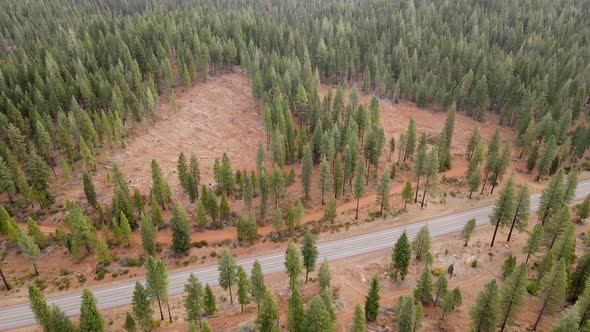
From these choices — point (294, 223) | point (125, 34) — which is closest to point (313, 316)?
point (294, 223)

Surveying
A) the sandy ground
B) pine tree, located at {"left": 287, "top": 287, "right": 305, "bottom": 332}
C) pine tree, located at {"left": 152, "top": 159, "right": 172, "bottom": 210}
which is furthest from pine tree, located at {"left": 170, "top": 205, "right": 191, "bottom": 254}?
pine tree, located at {"left": 287, "top": 287, "right": 305, "bottom": 332}

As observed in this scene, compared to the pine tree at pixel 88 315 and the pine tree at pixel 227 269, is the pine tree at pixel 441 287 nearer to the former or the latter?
the pine tree at pixel 227 269

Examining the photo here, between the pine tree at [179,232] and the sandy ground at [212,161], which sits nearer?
the pine tree at [179,232]

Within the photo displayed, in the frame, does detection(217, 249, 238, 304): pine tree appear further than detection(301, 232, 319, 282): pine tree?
No

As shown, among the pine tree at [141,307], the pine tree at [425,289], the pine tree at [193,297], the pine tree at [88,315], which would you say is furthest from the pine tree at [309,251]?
the pine tree at [88,315]

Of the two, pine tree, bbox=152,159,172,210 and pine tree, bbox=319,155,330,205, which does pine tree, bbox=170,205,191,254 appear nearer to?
pine tree, bbox=152,159,172,210

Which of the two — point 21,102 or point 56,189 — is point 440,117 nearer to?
point 56,189

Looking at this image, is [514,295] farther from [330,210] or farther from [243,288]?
[330,210]
